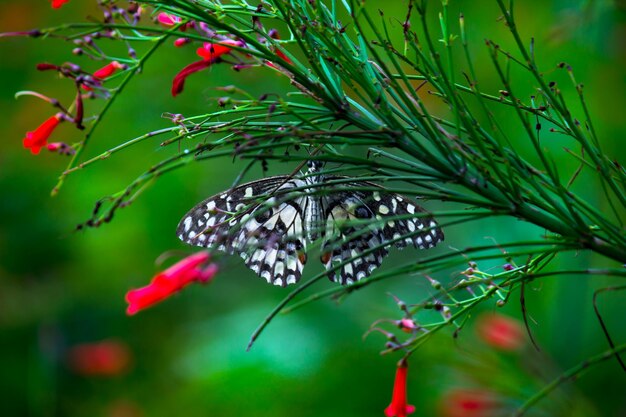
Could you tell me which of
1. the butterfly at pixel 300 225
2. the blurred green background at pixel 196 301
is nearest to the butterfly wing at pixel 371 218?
the butterfly at pixel 300 225

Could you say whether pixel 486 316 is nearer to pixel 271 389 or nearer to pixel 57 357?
pixel 271 389

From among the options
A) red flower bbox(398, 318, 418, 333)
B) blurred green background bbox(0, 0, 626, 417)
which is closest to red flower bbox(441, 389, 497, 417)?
blurred green background bbox(0, 0, 626, 417)

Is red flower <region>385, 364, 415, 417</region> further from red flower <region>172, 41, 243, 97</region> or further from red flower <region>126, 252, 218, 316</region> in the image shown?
red flower <region>172, 41, 243, 97</region>

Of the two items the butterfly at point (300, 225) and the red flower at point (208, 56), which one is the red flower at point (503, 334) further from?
the red flower at point (208, 56)

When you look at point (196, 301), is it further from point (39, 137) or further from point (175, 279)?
point (175, 279)

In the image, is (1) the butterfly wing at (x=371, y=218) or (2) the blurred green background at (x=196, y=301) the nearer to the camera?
(1) the butterfly wing at (x=371, y=218)

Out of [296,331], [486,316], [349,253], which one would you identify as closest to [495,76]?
[486,316]
